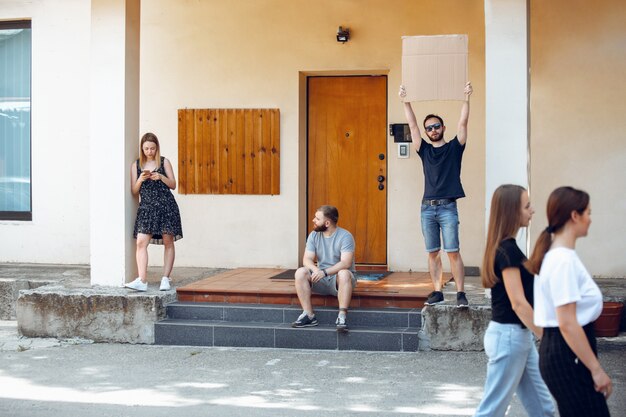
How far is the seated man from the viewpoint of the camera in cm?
865

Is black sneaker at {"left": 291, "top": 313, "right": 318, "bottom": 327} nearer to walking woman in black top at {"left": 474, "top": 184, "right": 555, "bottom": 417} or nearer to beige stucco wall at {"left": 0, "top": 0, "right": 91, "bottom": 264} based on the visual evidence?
walking woman in black top at {"left": 474, "top": 184, "right": 555, "bottom": 417}

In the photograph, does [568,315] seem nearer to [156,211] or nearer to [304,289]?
[304,289]

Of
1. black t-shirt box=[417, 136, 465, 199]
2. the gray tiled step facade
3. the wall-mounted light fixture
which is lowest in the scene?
the gray tiled step facade

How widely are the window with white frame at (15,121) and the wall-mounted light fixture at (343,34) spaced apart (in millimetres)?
4356

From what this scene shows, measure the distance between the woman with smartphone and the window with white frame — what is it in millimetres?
3437

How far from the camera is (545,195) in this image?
34.7 ft

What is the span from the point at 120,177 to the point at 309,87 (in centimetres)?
311

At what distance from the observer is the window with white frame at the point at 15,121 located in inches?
488

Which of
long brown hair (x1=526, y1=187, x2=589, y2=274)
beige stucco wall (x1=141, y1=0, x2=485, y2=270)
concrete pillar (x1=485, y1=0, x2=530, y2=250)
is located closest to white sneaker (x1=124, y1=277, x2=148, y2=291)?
beige stucco wall (x1=141, y1=0, x2=485, y2=270)

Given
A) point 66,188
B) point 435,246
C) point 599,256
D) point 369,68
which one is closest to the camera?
point 435,246

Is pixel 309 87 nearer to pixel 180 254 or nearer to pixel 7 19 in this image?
pixel 180 254

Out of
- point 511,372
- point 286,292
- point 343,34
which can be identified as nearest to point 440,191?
point 286,292

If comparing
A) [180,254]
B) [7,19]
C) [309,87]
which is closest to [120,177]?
[180,254]

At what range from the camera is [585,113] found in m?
10.5
